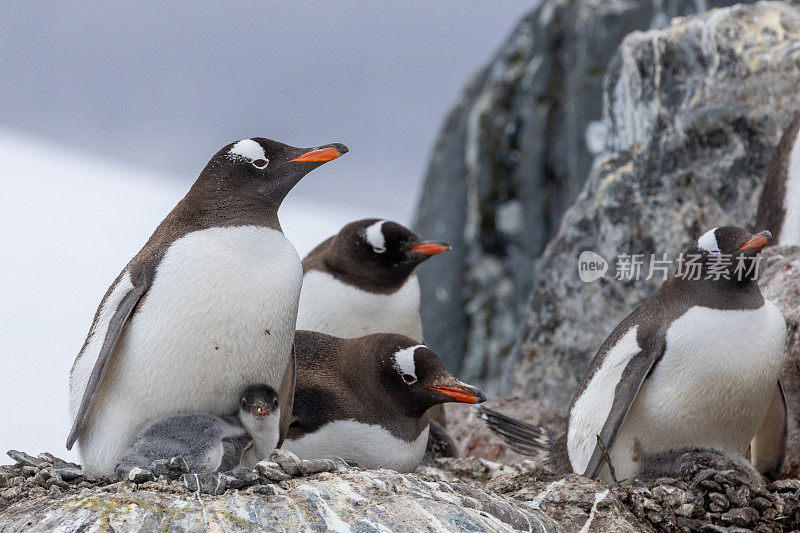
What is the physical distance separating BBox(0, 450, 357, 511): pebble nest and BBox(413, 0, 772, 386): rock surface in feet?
22.0

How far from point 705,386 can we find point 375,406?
1191 millimetres

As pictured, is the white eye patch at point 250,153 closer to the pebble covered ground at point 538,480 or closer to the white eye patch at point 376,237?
the pebble covered ground at point 538,480

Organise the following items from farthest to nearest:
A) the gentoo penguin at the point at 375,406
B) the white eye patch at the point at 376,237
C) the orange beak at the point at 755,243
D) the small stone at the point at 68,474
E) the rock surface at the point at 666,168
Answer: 1. the rock surface at the point at 666,168
2. the white eye patch at the point at 376,237
3. the gentoo penguin at the point at 375,406
4. the orange beak at the point at 755,243
5. the small stone at the point at 68,474

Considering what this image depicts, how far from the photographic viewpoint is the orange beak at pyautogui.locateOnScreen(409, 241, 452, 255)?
451 cm

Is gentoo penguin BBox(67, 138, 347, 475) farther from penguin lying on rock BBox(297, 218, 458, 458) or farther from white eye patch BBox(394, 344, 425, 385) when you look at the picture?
penguin lying on rock BBox(297, 218, 458, 458)

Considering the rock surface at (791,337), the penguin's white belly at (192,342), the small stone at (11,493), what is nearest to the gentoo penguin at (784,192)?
the rock surface at (791,337)

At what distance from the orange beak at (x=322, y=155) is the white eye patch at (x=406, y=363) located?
0.86m

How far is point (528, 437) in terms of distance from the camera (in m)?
4.11

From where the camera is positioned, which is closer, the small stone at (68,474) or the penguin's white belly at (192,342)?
the small stone at (68,474)

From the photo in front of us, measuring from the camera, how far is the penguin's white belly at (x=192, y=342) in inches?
112

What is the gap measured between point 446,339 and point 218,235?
285 inches

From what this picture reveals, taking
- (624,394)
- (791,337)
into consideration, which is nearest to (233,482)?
(624,394)

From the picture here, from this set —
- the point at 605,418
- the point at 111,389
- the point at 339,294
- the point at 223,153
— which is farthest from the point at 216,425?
the point at 339,294

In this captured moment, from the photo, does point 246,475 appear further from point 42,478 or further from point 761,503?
point 761,503
